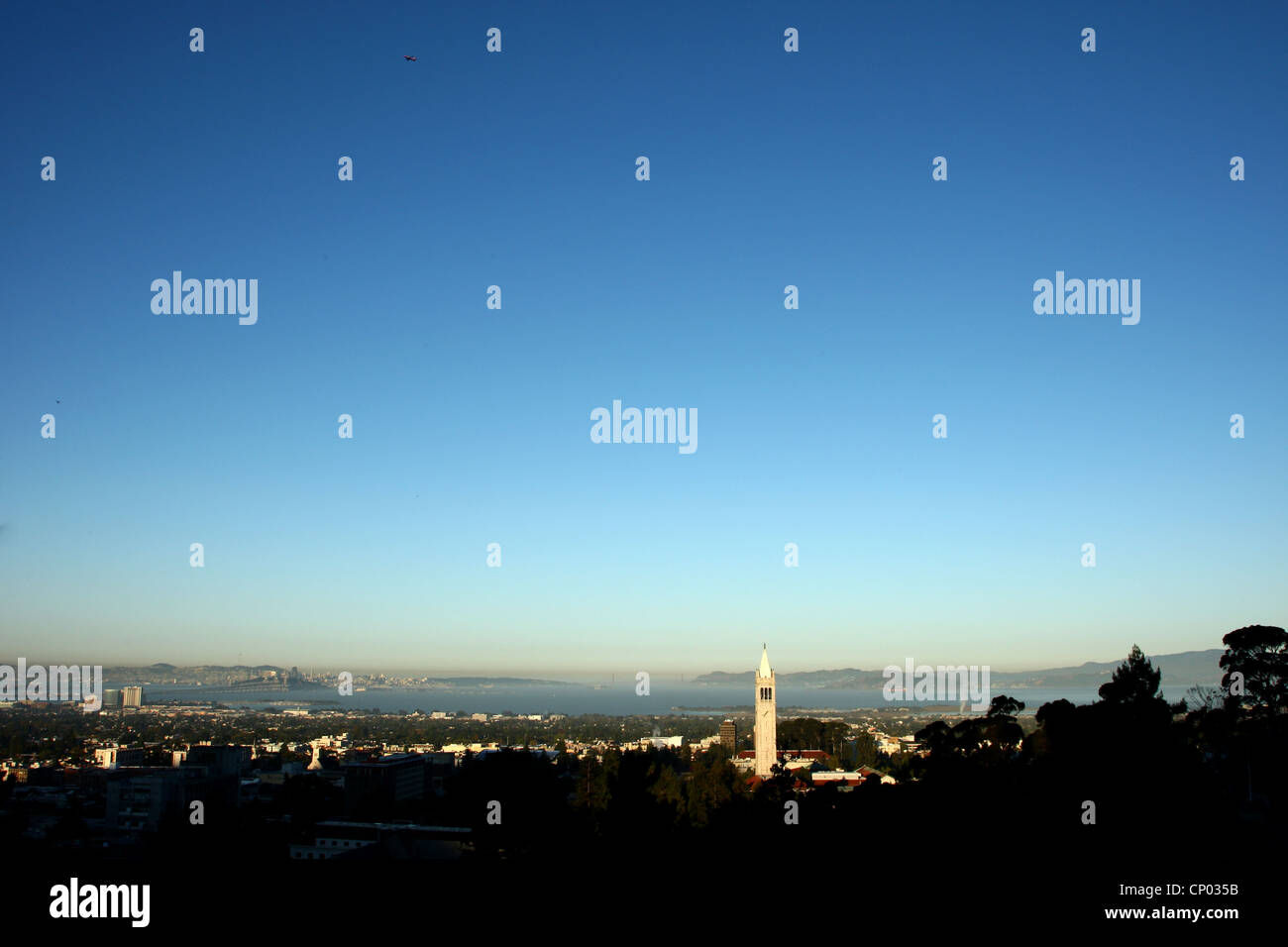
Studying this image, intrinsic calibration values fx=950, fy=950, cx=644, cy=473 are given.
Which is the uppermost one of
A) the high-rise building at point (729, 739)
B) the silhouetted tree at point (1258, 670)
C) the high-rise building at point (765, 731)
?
the silhouetted tree at point (1258, 670)

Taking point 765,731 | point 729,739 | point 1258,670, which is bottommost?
point 729,739

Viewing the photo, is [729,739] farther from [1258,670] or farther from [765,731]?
[1258,670]

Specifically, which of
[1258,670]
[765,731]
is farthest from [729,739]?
[1258,670]

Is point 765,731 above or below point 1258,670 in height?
below

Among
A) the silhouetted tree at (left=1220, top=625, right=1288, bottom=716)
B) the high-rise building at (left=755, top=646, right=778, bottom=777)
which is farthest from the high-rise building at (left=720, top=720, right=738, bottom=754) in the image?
the silhouetted tree at (left=1220, top=625, right=1288, bottom=716)

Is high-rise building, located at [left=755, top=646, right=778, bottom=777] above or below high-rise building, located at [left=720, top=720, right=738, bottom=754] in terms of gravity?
above

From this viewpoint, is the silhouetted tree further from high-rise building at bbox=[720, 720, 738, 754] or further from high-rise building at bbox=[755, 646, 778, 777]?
high-rise building at bbox=[720, 720, 738, 754]

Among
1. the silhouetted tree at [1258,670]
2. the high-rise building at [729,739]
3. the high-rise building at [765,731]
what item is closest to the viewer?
the silhouetted tree at [1258,670]

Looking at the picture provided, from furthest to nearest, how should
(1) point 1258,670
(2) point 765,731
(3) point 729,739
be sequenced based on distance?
(3) point 729,739 < (2) point 765,731 < (1) point 1258,670

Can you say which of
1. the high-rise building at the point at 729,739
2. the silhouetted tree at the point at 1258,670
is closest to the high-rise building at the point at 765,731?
the high-rise building at the point at 729,739

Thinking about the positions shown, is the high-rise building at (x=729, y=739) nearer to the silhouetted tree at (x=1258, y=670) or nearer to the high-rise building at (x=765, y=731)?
the high-rise building at (x=765, y=731)
